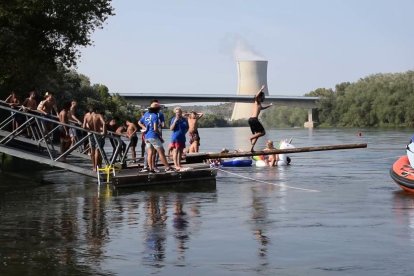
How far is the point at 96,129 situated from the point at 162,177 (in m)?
3.55

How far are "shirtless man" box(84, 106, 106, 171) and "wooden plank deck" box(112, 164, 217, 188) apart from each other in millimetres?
808

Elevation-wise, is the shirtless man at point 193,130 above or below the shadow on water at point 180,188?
above

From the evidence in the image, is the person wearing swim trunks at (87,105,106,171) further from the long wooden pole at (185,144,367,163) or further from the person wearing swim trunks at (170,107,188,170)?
the long wooden pole at (185,144,367,163)

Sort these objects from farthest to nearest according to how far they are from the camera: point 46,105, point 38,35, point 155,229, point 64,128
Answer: point 38,35 < point 46,105 < point 64,128 < point 155,229

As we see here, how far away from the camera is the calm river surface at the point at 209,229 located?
10336 mm

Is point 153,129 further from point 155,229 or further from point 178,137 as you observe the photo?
point 155,229

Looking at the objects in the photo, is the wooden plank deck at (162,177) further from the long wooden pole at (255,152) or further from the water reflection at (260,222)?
the water reflection at (260,222)

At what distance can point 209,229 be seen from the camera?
44.0 ft

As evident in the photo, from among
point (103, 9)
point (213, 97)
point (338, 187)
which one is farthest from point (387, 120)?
point (338, 187)

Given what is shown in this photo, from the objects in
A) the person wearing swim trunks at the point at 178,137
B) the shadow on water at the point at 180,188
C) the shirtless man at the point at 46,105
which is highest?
the shirtless man at the point at 46,105

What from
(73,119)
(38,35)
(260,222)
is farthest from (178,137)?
(38,35)

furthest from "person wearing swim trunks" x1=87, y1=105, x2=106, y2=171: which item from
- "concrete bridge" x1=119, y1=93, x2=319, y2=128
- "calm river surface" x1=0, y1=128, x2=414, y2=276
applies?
"concrete bridge" x1=119, y1=93, x2=319, y2=128

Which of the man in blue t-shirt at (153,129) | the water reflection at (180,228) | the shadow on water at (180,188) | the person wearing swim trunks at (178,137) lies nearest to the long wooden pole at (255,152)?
the person wearing swim trunks at (178,137)

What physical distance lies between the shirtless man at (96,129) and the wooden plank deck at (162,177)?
81 cm
